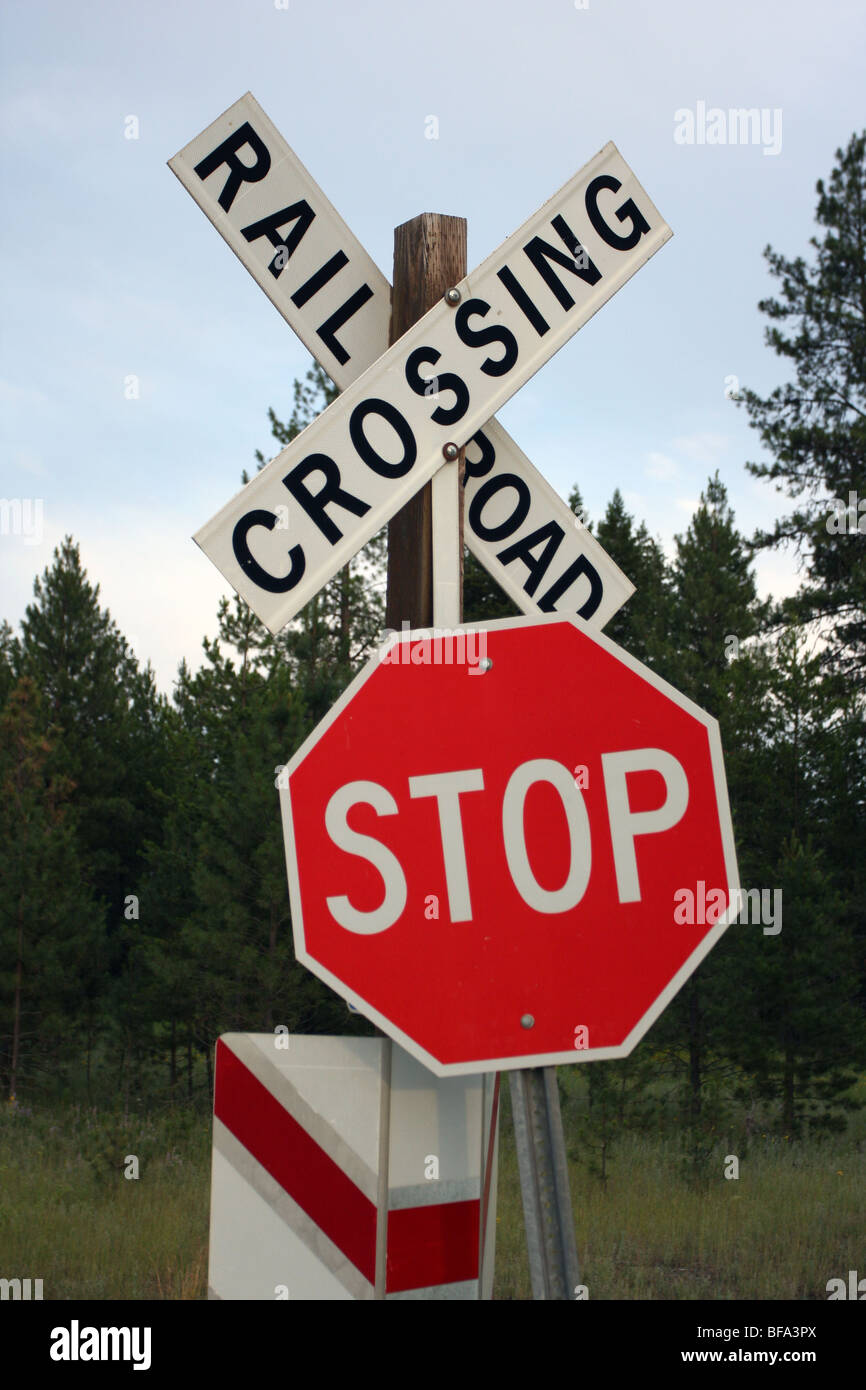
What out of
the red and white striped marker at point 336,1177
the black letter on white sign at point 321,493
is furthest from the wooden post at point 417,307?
the red and white striped marker at point 336,1177

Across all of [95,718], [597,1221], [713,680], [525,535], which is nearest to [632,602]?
[713,680]

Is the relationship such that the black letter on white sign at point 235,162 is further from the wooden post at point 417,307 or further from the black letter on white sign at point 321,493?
→ the black letter on white sign at point 321,493

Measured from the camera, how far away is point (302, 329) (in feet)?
8.96

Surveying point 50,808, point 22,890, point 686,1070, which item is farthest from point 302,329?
point 50,808

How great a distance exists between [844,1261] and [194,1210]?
3.82 m

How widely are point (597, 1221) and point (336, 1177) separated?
18.7 ft

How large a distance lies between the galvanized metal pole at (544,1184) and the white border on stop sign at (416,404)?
40.6 inches

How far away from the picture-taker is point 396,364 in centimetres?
248

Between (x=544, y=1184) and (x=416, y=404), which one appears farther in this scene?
(x=416, y=404)

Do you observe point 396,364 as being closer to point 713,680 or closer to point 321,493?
point 321,493

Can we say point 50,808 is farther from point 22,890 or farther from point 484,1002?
point 484,1002

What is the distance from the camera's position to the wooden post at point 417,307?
272cm

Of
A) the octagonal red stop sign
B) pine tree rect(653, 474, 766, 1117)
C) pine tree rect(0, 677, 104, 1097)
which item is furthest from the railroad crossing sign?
pine tree rect(0, 677, 104, 1097)

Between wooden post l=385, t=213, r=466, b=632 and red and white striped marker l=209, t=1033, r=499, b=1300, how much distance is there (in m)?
1.09
